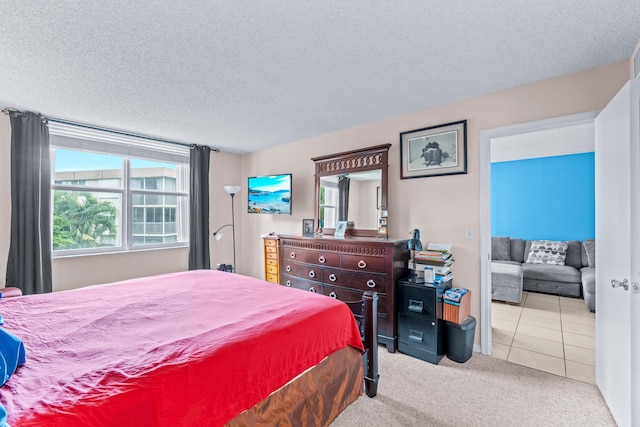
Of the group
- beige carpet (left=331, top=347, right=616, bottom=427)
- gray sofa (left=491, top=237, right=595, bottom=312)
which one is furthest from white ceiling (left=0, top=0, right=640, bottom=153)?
gray sofa (left=491, top=237, right=595, bottom=312)

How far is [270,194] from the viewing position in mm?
4629

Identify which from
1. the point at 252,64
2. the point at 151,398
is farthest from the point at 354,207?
the point at 151,398

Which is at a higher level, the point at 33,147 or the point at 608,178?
the point at 33,147

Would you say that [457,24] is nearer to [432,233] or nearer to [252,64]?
[252,64]

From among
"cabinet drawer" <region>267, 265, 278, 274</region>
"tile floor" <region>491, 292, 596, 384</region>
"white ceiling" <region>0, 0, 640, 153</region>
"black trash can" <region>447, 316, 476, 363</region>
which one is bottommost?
"tile floor" <region>491, 292, 596, 384</region>

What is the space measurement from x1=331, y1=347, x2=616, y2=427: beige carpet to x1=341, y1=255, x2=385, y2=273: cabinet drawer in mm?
884

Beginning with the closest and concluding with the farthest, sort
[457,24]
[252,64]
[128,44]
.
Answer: [457,24], [128,44], [252,64]

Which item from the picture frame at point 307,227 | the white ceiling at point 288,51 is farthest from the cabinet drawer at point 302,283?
the white ceiling at point 288,51

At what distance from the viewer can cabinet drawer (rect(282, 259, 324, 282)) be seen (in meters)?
3.54

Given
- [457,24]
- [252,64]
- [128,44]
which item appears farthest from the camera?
[252,64]

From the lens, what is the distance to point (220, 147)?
15.9 feet

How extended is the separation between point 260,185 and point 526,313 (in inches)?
168

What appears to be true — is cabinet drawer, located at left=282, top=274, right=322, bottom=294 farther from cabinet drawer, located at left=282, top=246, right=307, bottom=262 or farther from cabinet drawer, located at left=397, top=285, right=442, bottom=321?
cabinet drawer, located at left=397, top=285, right=442, bottom=321

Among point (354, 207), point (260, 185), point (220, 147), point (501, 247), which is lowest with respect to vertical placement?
point (501, 247)
